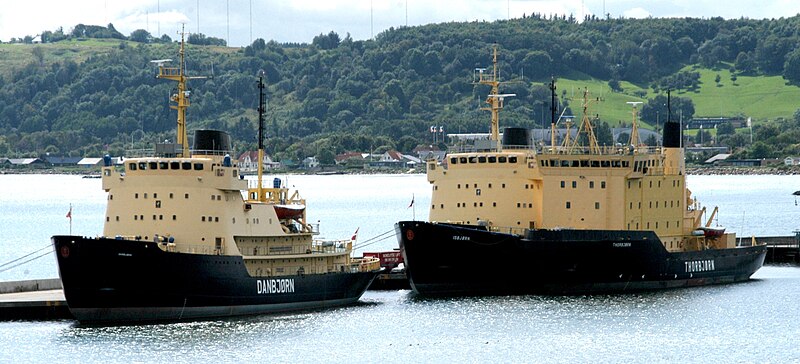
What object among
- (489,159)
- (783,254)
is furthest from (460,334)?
(783,254)

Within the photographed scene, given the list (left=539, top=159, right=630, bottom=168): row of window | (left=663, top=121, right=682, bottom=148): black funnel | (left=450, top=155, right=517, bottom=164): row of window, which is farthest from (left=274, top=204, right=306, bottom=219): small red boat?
(left=663, top=121, right=682, bottom=148): black funnel

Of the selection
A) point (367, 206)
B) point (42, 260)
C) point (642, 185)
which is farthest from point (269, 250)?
point (367, 206)

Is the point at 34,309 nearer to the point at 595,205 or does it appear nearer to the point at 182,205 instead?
the point at 182,205

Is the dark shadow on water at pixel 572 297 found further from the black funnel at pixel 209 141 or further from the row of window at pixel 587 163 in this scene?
the black funnel at pixel 209 141

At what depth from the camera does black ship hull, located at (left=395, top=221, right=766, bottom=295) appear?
52.6 m

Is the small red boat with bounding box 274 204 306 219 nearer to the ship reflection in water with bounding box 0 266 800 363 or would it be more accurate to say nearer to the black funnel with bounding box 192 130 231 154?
the black funnel with bounding box 192 130 231 154

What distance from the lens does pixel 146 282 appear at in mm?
44344

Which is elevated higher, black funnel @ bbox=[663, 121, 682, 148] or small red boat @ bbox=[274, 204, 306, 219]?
black funnel @ bbox=[663, 121, 682, 148]

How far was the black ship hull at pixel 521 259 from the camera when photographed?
5256 cm

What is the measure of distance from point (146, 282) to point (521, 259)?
14043 millimetres

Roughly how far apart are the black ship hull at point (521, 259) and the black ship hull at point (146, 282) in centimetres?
768

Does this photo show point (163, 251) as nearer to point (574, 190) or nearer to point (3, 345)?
point (3, 345)

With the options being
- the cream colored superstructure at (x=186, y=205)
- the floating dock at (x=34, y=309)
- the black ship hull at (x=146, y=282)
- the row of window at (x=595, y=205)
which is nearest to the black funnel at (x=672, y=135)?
the row of window at (x=595, y=205)

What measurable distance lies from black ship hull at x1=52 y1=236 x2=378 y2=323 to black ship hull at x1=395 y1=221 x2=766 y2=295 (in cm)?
768
